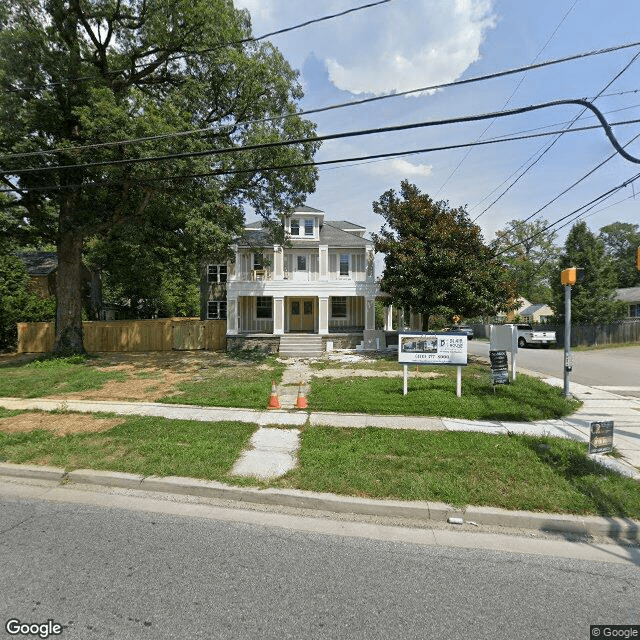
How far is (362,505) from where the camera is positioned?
13.0ft

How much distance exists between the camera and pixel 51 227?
50.8 ft

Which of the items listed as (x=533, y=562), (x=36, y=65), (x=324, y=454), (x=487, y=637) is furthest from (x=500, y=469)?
(x=36, y=65)

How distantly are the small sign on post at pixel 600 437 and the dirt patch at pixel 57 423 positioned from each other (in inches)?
301

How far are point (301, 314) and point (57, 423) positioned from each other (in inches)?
677

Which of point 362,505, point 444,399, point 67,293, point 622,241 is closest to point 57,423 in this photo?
point 362,505

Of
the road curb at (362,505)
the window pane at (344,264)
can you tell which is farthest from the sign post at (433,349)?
the window pane at (344,264)

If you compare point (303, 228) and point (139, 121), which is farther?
point (303, 228)

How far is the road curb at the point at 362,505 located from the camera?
143 inches

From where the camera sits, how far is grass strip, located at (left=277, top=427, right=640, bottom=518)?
3986 millimetres

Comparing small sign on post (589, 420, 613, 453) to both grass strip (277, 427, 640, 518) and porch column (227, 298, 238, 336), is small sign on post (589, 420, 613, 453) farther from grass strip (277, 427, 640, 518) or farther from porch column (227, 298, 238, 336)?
porch column (227, 298, 238, 336)

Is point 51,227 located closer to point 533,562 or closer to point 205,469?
point 205,469

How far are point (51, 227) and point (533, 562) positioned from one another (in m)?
19.3
